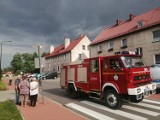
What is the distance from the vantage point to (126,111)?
9219 mm

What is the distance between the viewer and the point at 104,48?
3212 centimetres

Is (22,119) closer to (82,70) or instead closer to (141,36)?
(82,70)

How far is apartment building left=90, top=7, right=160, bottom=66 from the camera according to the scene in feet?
78.1

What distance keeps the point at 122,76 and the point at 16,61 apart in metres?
91.3

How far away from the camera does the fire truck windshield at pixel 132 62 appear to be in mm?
9600

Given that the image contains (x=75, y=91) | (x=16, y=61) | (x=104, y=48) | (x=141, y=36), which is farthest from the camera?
(x=16, y=61)

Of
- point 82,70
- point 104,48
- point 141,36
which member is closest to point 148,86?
point 82,70

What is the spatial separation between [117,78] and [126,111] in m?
1.63

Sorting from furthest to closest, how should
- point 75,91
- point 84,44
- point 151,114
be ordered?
1. point 84,44
2. point 75,91
3. point 151,114

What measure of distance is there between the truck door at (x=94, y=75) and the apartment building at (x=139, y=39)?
48.5ft

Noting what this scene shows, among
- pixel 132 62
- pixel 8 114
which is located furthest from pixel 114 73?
pixel 8 114

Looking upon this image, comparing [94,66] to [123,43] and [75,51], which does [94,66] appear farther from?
[75,51]

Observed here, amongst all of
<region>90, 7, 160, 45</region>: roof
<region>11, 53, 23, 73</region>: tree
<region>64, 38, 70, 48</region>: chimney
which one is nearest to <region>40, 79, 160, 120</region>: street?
<region>90, 7, 160, 45</region>: roof

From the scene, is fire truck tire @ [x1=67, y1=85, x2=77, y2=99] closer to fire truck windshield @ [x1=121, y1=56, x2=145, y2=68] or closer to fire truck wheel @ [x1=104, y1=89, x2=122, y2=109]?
fire truck wheel @ [x1=104, y1=89, x2=122, y2=109]
